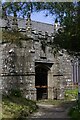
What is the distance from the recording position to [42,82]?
23219 mm

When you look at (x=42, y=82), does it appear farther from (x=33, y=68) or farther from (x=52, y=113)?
(x=52, y=113)

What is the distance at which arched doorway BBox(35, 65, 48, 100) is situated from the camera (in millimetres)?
22777

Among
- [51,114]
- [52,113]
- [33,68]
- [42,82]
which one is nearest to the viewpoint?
[51,114]

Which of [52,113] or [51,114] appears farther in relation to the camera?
[52,113]

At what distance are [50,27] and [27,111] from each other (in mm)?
16910

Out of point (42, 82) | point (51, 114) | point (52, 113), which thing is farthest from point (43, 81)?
point (51, 114)

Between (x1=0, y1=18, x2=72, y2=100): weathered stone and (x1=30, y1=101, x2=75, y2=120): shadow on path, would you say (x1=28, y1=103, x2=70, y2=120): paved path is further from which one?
(x1=0, y1=18, x2=72, y2=100): weathered stone

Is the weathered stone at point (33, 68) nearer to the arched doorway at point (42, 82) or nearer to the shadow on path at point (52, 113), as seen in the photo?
the arched doorway at point (42, 82)

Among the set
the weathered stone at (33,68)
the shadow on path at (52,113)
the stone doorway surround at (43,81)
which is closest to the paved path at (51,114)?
the shadow on path at (52,113)

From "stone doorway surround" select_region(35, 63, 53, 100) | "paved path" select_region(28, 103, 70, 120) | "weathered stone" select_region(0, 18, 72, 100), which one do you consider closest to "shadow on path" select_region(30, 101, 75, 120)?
"paved path" select_region(28, 103, 70, 120)

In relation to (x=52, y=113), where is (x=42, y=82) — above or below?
below

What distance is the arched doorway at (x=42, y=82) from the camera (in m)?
22.8

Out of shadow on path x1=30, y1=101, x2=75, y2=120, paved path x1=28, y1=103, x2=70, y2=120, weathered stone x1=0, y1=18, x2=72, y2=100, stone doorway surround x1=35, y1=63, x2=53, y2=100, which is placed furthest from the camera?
stone doorway surround x1=35, y1=63, x2=53, y2=100

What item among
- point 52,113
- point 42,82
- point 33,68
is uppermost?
point 33,68
